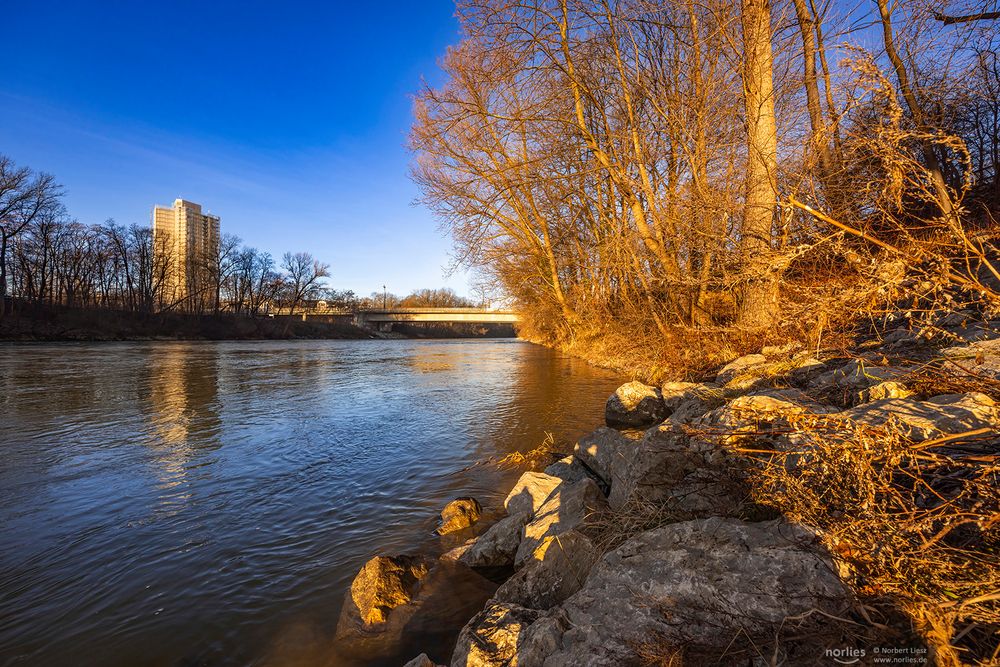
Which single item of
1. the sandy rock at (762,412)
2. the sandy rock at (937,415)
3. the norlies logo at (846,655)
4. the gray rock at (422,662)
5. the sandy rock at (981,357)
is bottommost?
the gray rock at (422,662)

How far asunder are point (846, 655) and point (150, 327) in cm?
5701

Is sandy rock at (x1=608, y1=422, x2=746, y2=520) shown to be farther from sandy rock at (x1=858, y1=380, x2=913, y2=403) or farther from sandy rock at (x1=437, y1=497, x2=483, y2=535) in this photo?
sandy rock at (x1=437, y1=497, x2=483, y2=535)

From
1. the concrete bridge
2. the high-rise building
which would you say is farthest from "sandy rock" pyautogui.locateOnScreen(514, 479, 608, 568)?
the high-rise building

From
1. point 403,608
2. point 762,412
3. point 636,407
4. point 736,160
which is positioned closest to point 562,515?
point 403,608

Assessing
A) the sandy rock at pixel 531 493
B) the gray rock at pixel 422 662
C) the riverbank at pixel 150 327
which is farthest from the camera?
the riverbank at pixel 150 327

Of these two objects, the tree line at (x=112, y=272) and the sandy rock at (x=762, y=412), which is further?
the tree line at (x=112, y=272)

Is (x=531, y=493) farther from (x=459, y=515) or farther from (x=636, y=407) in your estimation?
(x=636, y=407)

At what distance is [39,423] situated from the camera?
8.51m

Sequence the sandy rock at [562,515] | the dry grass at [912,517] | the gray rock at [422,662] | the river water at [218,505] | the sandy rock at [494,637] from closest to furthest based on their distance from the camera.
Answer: the dry grass at [912,517]
the sandy rock at [494,637]
the gray rock at [422,662]
the river water at [218,505]
the sandy rock at [562,515]

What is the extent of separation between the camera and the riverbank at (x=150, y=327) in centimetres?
3716

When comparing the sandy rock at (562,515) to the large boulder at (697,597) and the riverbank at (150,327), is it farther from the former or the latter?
the riverbank at (150,327)

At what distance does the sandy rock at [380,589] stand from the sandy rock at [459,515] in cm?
89

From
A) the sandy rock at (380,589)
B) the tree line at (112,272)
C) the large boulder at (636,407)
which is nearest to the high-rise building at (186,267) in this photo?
the tree line at (112,272)

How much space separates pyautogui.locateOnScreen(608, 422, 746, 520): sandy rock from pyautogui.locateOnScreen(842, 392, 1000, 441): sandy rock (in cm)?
68
